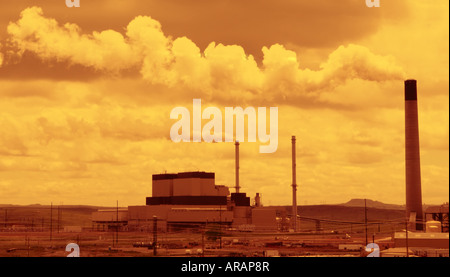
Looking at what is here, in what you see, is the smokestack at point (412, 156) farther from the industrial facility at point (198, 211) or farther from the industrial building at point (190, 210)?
the industrial building at point (190, 210)

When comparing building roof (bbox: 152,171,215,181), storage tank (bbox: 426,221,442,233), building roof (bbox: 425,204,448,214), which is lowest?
storage tank (bbox: 426,221,442,233)

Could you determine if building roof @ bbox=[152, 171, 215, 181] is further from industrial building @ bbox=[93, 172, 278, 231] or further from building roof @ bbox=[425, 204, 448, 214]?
building roof @ bbox=[425, 204, 448, 214]

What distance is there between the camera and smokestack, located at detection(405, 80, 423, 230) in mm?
95562

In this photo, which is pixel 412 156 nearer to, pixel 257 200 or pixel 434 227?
pixel 434 227

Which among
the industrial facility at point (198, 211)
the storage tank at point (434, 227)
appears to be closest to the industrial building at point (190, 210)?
the industrial facility at point (198, 211)

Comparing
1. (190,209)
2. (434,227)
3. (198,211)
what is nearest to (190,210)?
(190,209)

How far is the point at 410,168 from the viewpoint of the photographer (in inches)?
3770

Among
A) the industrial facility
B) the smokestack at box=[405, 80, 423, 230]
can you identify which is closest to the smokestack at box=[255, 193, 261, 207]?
the industrial facility

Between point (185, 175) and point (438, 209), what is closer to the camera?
Answer: point (438, 209)

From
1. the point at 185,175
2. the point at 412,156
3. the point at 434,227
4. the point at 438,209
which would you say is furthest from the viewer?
the point at 185,175

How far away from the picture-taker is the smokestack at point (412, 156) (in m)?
95.6

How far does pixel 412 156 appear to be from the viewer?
3765 inches
